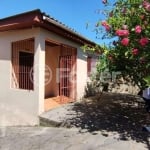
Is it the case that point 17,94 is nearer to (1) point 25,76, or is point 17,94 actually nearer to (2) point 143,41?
(1) point 25,76

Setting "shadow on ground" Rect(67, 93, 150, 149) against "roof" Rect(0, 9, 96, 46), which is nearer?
"shadow on ground" Rect(67, 93, 150, 149)

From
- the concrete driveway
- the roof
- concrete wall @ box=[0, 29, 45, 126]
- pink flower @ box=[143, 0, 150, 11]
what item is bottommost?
the concrete driveway

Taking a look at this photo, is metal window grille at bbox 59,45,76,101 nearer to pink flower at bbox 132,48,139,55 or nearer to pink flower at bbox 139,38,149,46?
pink flower at bbox 132,48,139,55

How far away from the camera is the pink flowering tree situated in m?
6.82

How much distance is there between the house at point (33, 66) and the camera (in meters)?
10.4

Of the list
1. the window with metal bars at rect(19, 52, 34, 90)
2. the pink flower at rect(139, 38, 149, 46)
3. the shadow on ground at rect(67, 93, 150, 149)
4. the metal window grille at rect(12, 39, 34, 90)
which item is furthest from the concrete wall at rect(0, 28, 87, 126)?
the pink flower at rect(139, 38, 149, 46)

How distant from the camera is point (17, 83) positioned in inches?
464

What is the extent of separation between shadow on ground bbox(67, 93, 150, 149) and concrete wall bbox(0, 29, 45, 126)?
1631mm

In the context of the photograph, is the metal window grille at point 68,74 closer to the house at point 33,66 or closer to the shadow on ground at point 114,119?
the house at point 33,66

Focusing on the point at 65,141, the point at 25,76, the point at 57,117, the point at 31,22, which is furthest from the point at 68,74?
the point at 65,141

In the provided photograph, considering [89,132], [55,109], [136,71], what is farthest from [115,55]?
[55,109]

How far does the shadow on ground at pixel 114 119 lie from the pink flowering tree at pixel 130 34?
1.62 m

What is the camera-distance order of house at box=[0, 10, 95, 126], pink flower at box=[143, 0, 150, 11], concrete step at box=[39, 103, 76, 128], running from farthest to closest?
house at box=[0, 10, 95, 126], concrete step at box=[39, 103, 76, 128], pink flower at box=[143, 0, 150, 11]

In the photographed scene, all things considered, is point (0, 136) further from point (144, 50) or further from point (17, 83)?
point (144, 50)
